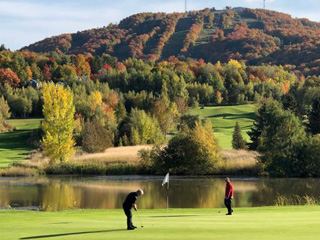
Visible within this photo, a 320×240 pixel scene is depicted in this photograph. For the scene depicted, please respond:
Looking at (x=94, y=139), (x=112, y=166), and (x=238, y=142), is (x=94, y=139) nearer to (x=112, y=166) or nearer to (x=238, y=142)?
(x=112, y=166)

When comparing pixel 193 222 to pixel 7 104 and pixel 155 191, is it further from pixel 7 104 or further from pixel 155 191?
pixel 7 104

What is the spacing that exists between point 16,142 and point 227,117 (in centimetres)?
5269

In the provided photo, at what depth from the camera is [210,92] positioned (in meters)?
169

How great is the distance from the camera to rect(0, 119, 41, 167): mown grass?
89875 mm

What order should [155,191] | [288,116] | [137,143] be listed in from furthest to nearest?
[137,143], [288,116], [155,191]

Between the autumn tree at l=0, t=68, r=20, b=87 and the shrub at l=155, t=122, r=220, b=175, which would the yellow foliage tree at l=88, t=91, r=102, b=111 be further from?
the shrub at l=155, t=122, r=220, b=175

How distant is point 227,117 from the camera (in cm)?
14288

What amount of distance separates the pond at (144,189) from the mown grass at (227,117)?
1628 inches

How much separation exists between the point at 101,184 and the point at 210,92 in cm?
10908

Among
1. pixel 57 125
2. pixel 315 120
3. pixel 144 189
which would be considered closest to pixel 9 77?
pixel 57 125

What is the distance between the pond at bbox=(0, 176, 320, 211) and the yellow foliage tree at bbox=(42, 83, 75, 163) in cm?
777

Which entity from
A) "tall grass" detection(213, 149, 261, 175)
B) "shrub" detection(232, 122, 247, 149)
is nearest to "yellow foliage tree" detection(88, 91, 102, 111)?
"shrub" detection(232, 122, 247, 149)

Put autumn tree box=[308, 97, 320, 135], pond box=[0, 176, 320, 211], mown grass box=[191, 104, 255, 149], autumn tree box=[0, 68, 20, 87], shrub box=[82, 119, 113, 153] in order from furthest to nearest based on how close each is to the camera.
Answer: autumn tree box=[0, 68, 20, 87] → mown grass box=[191, 104, 255, 149] → autumn tree box=[308, 97, 320, 135] → shrub box=[82, 119, 113, 153] → pond box=[0, 176, 320, 211]

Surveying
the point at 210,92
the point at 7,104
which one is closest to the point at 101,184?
the point at 7,104
